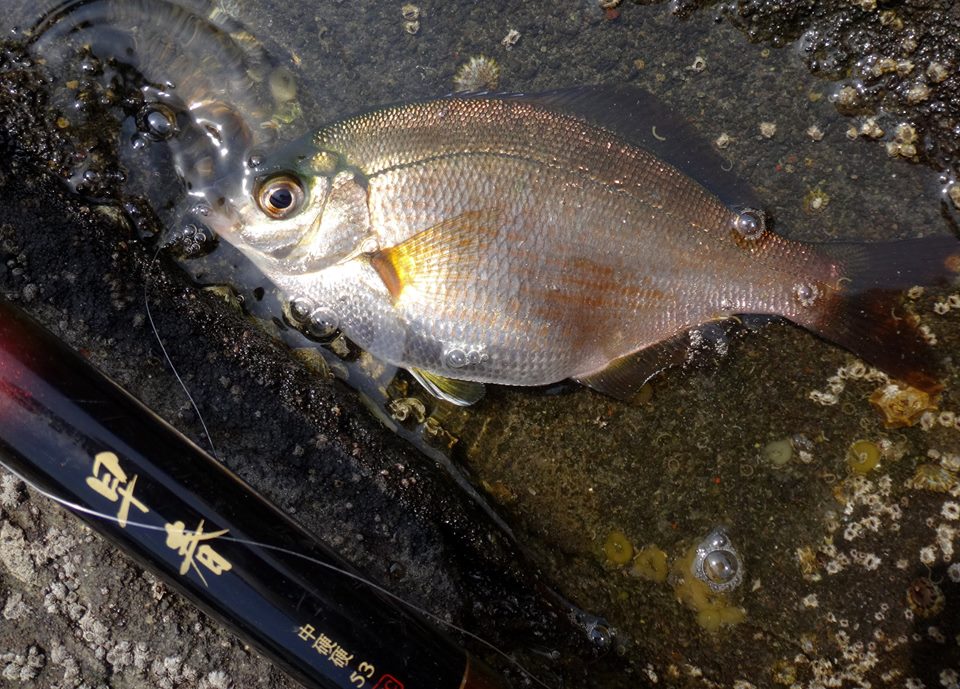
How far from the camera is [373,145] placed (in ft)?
6.30

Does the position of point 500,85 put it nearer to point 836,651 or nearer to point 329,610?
point 329,610

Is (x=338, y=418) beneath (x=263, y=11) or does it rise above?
beneath

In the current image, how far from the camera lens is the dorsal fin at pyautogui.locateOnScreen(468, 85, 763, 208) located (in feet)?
6.78

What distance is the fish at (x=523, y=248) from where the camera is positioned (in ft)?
6.26

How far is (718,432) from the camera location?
2107 millimetres

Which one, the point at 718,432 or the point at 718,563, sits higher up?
the point at 718,432

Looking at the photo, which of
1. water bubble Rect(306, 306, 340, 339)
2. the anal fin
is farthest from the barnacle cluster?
the anal fin

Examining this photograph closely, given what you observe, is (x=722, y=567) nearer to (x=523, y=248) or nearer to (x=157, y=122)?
(x=523, y=248)

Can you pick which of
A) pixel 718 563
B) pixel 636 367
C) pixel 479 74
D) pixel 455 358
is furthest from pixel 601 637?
pixel 479 74

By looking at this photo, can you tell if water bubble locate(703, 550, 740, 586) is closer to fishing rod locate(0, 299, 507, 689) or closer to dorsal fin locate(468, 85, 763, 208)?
fishing rod locate(0, 299, 507, 689)

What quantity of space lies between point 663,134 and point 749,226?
1.19ft

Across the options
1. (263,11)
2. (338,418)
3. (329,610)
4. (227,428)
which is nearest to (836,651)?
(329,610)

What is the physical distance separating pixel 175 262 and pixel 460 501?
1125 mm

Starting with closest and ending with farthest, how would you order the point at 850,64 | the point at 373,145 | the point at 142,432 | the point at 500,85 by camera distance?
the point at 142,432 < the point at 373,145 < the point at 850,64 < the point at 500,85
